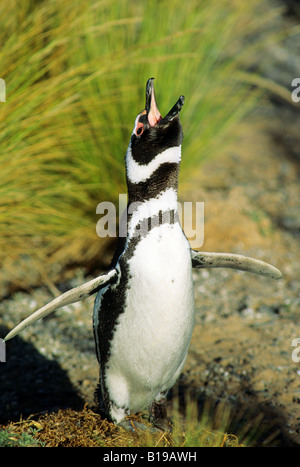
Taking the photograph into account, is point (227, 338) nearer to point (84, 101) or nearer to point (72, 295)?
point (72, 295)

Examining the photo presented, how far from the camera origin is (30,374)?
2.72m

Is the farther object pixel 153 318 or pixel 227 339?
pixel 227 339

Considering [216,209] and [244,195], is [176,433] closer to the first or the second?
[216,209]

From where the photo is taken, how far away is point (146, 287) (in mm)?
1843

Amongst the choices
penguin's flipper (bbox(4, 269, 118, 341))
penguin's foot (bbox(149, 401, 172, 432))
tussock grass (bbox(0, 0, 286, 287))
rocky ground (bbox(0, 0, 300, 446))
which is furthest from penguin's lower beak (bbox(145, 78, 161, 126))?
rocky ground (bbox(0, 0, 300, 446))

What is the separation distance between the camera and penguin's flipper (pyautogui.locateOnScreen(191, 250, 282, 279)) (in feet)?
6.82

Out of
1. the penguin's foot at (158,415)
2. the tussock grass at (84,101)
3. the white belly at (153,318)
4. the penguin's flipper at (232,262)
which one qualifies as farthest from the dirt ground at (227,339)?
the penguin's flipper at (232,262)

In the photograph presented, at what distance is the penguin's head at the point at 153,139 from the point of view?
1.74 metres

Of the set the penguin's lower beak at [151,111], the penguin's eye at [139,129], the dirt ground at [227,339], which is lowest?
the dirt ground at [227,339]

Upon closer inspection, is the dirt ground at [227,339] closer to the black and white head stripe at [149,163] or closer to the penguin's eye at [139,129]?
the black and white head stripe at [149,163]

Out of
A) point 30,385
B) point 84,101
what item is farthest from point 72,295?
point 84,101

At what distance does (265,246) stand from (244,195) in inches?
21.0

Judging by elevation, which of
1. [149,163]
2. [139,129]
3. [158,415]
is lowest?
[158,415]

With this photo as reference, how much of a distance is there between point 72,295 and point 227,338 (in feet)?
4.23
